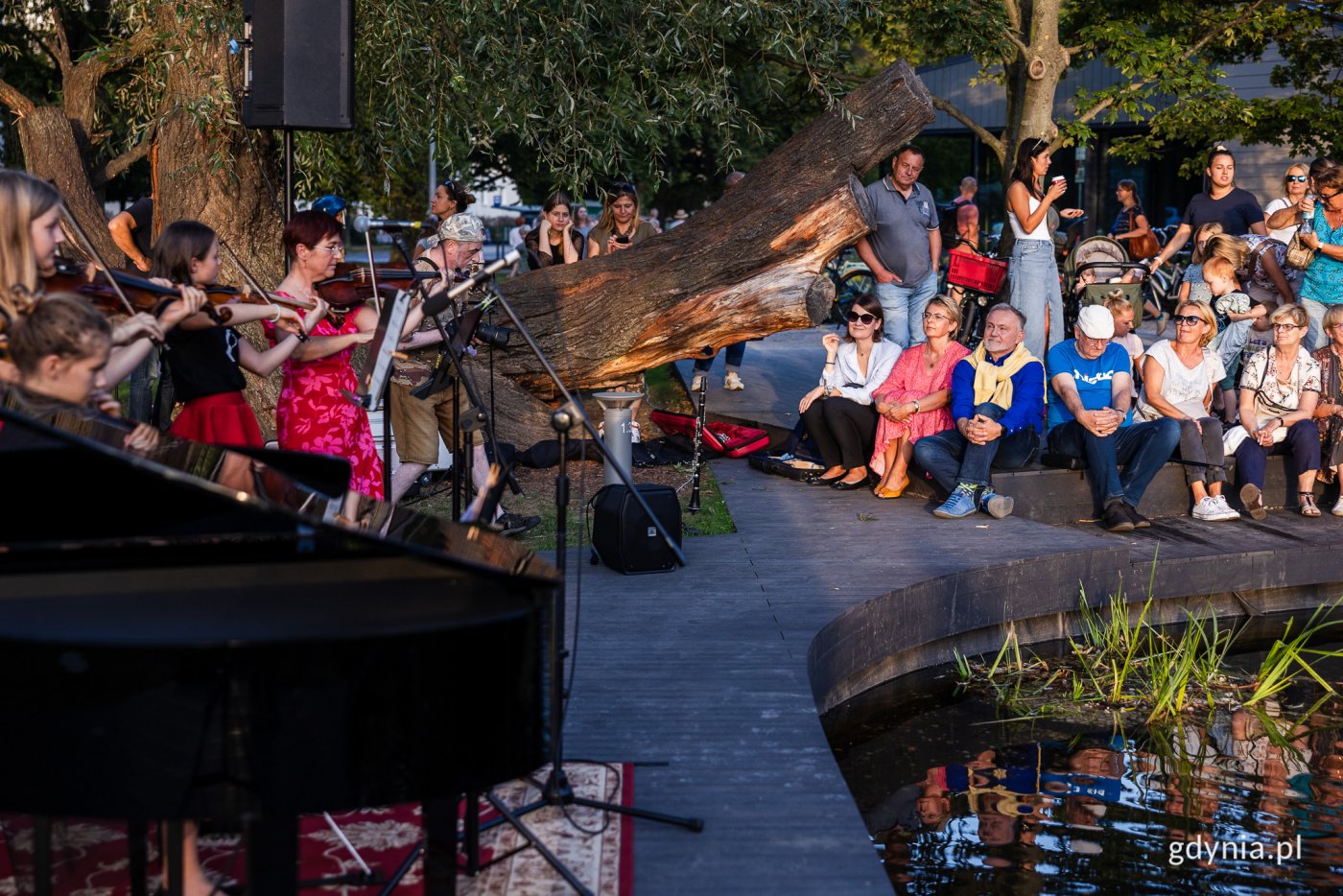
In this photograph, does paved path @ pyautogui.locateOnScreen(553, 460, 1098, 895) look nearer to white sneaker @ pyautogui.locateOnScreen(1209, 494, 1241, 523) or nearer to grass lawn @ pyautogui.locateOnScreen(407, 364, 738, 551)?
grass lawn @ pyautogui.locateOnScreen(407, 364, 738, 551)

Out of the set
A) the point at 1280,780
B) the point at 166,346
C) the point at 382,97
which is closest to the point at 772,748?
the point at 1280,780

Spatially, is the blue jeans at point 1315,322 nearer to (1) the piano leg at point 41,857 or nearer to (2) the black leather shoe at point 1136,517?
(2) the black leather shoe at point 1136,517

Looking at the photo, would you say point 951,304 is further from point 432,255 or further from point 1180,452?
point 432,255

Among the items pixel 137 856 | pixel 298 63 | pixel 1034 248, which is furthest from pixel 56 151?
pixel 137 856

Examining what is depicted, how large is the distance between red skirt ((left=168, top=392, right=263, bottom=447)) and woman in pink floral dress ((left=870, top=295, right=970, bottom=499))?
372cm

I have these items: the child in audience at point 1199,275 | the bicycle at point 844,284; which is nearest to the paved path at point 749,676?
the child in audience at point 1199,275

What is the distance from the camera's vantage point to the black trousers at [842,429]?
26.2 ft

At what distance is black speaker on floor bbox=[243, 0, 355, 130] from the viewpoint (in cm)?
699

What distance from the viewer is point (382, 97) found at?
903 centimetres

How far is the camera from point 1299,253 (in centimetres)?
846

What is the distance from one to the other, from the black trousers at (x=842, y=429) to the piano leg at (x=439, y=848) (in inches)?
215

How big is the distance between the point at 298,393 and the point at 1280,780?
4045 mm

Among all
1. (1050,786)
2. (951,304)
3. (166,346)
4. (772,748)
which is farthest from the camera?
(951,304)

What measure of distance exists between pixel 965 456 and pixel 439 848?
5.06m
